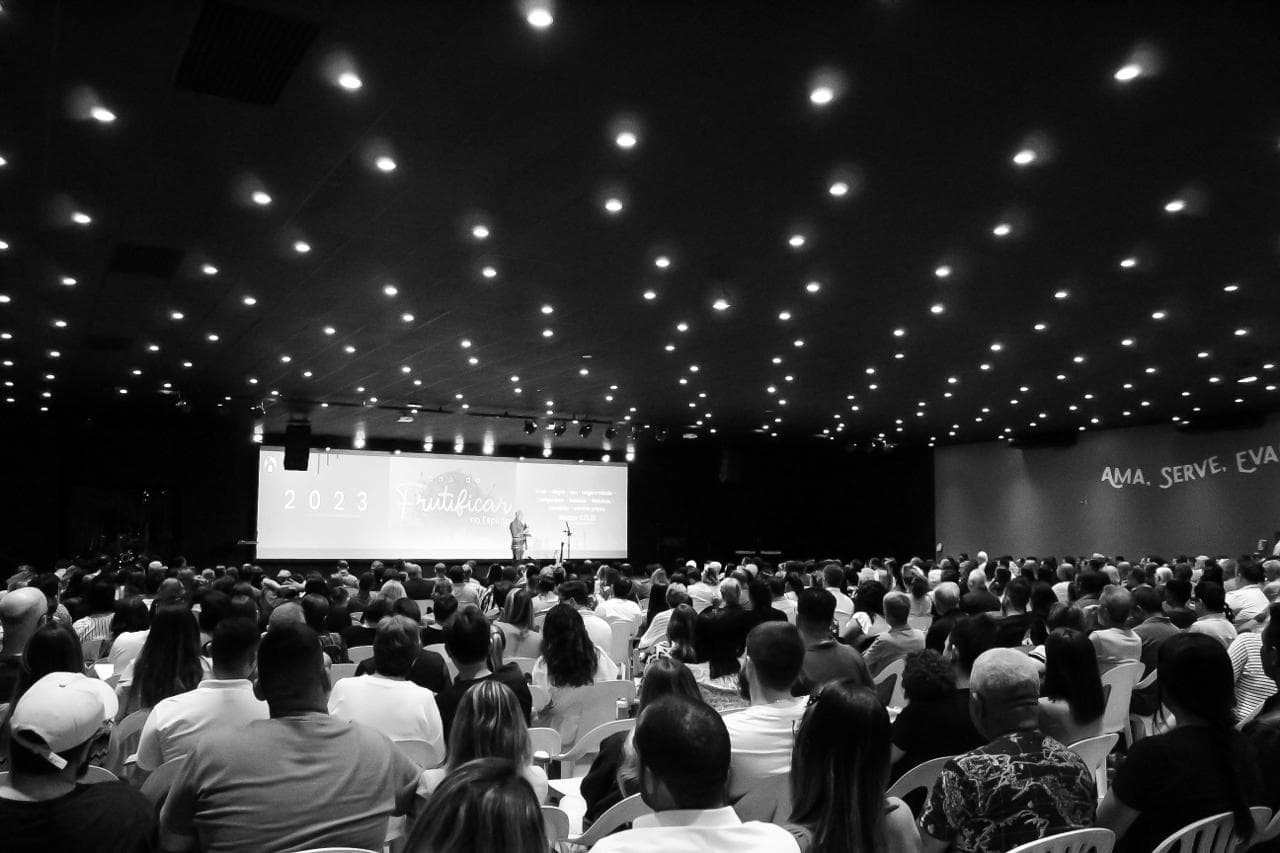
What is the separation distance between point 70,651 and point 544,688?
2.08m

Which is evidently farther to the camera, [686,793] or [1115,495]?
[1115,495]

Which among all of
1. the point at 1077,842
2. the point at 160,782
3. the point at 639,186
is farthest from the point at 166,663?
the point at 639,186

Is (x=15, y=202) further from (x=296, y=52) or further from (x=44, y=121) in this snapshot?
(x=296, y=52)

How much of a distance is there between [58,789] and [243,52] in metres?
4.62

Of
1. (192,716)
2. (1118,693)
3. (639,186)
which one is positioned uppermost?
(639,186)

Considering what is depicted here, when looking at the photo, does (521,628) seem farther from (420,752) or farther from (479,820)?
(479,820)

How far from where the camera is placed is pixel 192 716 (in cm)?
305

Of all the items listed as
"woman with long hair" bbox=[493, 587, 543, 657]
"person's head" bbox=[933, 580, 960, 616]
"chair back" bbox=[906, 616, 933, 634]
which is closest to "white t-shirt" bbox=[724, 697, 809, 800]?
"woman with long hair" bbox=[493, 587, 543, 657]

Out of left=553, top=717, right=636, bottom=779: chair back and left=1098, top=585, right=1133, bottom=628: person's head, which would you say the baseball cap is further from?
left=1098, top=585, right=1133, bottom=628: person's head

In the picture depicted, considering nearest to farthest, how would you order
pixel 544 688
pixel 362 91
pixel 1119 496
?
pixel 544 688 → pixel 362 91 → pixel 1119 496

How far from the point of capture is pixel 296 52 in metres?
5.41

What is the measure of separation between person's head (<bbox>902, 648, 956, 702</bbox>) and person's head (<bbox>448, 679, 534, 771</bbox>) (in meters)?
1.55

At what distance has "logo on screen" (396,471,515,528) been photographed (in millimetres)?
22094

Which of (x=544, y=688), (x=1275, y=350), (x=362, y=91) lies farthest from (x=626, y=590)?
(x=1275, y=350)
